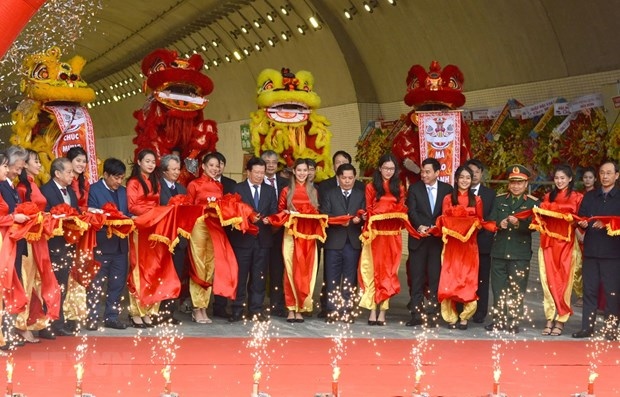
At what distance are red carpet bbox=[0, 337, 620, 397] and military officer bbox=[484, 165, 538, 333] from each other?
0.85 m

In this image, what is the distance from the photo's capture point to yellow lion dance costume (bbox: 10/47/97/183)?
42.5ft

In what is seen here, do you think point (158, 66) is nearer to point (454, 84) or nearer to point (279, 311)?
point (279, 311)

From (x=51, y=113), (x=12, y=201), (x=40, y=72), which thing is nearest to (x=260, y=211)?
(x=12, y=201)

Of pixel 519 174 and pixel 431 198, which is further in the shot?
pixel 431 198

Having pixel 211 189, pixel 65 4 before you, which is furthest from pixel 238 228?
pixel 65 4

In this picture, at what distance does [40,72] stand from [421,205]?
4724 mm

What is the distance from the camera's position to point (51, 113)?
13047 mm

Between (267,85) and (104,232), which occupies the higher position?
(267,85)

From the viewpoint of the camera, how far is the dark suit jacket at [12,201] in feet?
30.1

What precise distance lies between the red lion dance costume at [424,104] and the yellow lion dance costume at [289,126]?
0.78 meters

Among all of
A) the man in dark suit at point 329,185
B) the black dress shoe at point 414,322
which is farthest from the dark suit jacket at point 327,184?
the black dress shoe at point 414,322

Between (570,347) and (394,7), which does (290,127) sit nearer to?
(570,347)

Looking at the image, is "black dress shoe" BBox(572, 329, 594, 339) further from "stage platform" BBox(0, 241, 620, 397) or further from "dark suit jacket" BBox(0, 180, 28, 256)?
"dark suit jacket" BBox(0, 180, 28, 256)

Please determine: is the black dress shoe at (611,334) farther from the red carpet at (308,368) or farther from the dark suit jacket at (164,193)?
the dark suit jacket at (164,193)
